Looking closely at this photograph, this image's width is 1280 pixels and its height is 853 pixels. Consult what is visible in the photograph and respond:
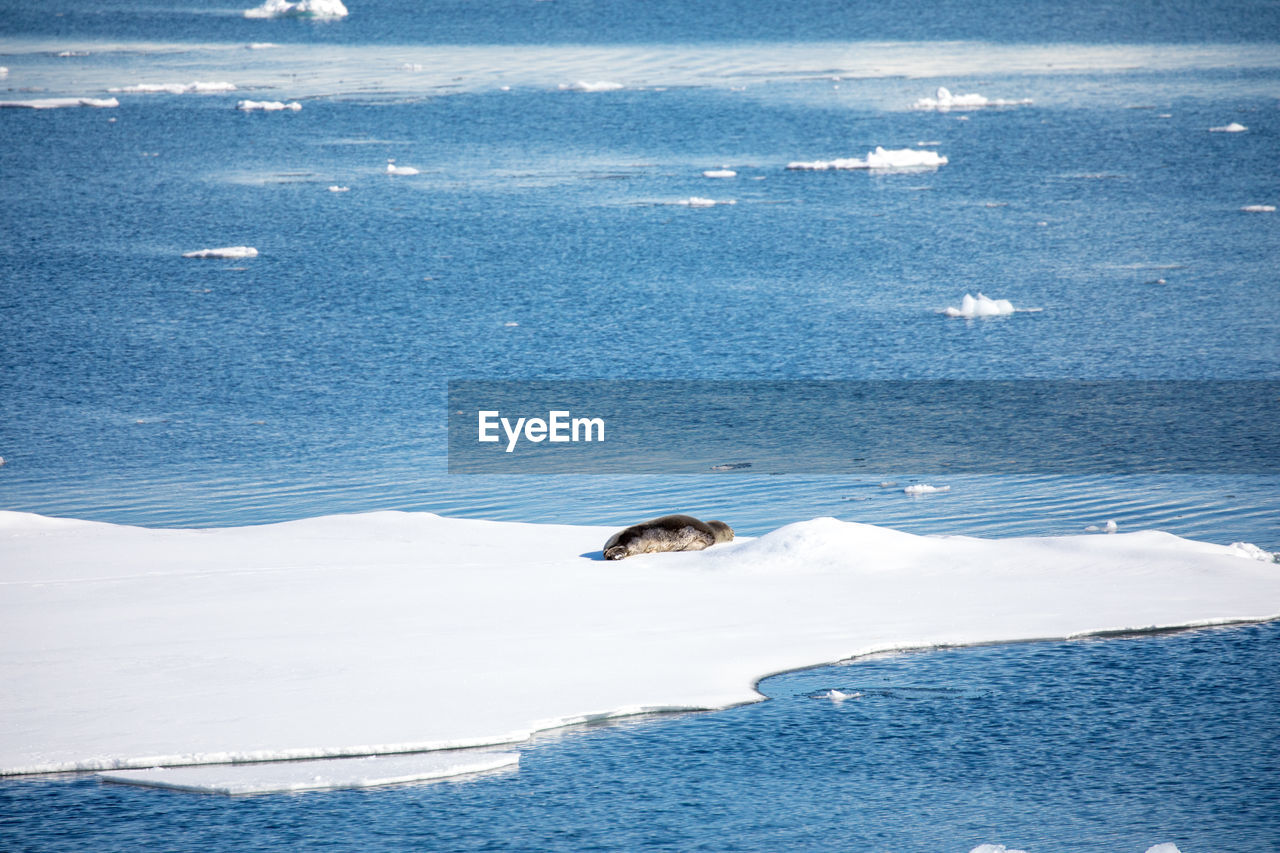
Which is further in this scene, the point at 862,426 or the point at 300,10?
the point at 300,10

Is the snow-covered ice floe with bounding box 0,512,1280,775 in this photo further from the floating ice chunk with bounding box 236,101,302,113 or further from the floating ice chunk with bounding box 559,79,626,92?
the floating ice chunk with bounding box 559,79,626,92

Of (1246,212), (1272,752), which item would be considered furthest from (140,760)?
(1246,212)

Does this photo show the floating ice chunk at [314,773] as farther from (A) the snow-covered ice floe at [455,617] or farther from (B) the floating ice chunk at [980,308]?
(B) the floating ice chunk at [980,308]

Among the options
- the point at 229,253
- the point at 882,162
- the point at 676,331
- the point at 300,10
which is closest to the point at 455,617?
the point at 676,331

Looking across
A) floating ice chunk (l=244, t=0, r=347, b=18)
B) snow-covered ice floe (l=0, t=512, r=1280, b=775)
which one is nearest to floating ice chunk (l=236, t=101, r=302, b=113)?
snow-covered ice floe (l=0, t=512, r=1280, b=775)

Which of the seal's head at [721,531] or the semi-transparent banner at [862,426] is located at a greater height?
the semi-transparent banner at [862,426]

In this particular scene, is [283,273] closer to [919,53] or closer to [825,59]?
[825,59]

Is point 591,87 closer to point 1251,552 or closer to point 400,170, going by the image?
point 400,170

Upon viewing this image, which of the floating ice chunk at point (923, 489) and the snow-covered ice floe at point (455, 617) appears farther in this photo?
the floating ice chunk at point (923, 489)

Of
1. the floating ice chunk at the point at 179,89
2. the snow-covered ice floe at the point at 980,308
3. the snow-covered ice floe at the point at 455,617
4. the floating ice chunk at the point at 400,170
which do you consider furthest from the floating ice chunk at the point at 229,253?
the floating ice chunk at the point at 179,89
